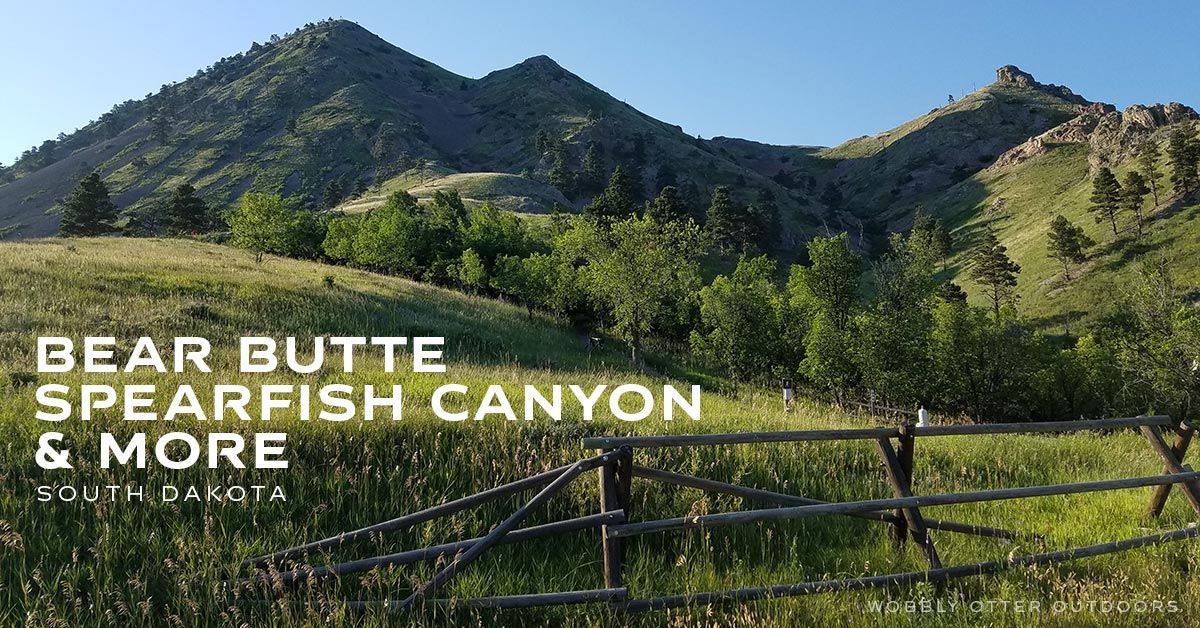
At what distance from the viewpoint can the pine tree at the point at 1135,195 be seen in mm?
88675

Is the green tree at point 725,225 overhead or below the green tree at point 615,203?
below

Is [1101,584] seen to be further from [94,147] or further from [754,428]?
[94,147]

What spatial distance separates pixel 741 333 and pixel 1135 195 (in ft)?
276

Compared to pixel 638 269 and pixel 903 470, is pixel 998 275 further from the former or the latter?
pixel 903 470

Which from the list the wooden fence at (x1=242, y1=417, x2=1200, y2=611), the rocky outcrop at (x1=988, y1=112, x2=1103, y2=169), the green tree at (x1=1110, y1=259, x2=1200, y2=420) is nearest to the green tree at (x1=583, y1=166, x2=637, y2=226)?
the green tree at (x1=1110, y1=259, x2=1200, y2=420)

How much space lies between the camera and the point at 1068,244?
83.4m

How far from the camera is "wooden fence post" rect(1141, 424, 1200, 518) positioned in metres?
6.07

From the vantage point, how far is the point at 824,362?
40.2 meters

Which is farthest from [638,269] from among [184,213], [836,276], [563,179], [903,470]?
[563,179]

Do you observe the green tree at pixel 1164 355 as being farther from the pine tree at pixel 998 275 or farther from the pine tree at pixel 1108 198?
the pine tree at pixel 1108 198

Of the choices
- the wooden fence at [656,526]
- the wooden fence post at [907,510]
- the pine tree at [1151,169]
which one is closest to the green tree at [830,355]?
the wooden fence at [656,526]

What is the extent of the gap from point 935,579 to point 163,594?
6.08 meters

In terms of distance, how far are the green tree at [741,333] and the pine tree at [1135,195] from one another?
76.2 meters

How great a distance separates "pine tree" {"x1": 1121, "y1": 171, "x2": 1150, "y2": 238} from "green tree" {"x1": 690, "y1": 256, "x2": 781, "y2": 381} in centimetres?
7622
